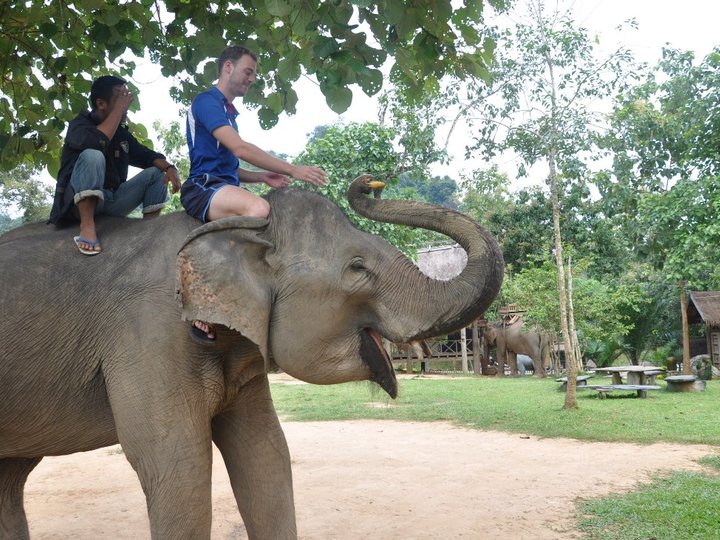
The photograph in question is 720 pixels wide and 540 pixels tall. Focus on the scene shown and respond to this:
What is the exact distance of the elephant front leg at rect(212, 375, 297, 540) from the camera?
3.43 m

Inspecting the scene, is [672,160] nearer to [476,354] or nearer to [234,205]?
[234,205]

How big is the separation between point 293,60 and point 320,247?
168 cm

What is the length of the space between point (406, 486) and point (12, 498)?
4150 millimetres

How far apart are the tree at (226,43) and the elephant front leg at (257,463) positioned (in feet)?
5.20

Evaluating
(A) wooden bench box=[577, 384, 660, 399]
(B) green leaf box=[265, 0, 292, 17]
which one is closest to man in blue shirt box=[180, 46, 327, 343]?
(B) green leaf box=[265, 0, 292, 17]

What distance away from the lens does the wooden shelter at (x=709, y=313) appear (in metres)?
21.0

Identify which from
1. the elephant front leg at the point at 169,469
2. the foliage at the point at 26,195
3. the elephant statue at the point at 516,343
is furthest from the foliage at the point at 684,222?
the foliage at the point at 26,195

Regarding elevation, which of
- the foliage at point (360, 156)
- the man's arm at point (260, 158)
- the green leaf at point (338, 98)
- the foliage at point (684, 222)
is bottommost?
the man's arm at point (260, 158)

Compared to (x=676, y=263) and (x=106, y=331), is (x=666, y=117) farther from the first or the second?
(x=106, y=331)

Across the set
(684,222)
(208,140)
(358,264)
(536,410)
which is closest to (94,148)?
(208,140)

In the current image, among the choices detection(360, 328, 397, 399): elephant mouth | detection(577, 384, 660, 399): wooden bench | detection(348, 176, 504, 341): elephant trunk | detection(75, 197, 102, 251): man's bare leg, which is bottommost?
detection(577, 384, 660, 399): wooden bench

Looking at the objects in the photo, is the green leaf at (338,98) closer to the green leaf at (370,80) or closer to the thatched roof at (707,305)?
the green leaf at (370,80)

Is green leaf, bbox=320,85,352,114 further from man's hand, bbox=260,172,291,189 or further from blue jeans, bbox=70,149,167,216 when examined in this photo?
blue jeans, bbox=70,149,167,216

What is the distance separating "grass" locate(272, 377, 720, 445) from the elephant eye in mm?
7536
